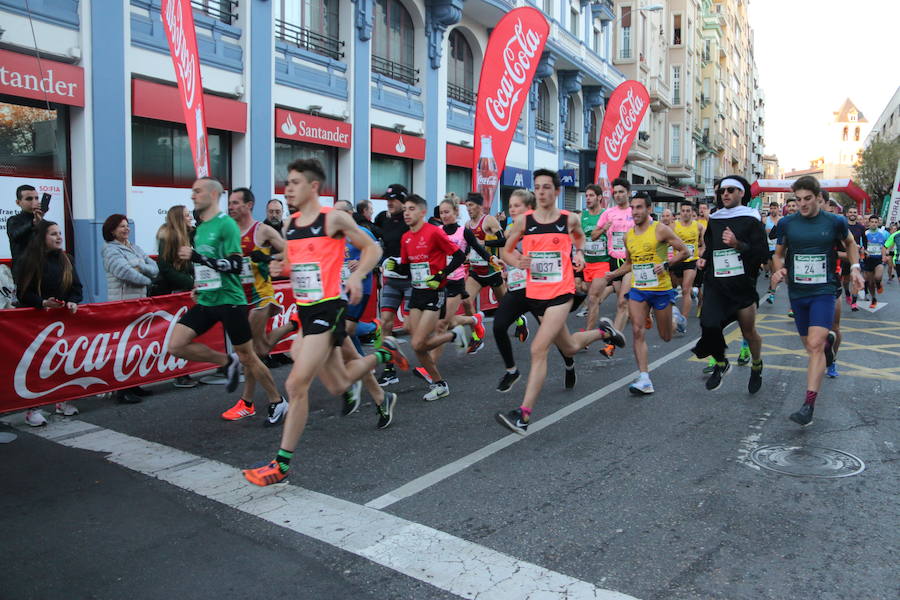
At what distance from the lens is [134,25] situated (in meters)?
11.6

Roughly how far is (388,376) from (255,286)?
1.79m

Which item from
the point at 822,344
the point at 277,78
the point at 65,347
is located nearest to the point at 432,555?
the point at 822,344

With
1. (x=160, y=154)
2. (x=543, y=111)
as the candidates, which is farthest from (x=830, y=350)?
(x=543, y=111)

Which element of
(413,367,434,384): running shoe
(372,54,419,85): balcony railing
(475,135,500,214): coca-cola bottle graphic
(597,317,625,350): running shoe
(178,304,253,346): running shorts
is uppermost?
(372,54,419,85): balcony railing

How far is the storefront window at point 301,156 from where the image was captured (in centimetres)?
1498

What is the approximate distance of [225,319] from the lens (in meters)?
5.91

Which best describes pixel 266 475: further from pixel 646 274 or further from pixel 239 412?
pixel 646 274

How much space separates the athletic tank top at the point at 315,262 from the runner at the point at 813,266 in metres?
3.84

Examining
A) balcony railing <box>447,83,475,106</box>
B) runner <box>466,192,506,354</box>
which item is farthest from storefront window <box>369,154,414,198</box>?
runner <box>466,192,506,354</box>

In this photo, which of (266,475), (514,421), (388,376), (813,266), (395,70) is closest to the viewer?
(266,475)

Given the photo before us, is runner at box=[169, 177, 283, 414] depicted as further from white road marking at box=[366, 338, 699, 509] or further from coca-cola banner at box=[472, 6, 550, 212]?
coca-cola banner at box=[472, 6, 550, 212]

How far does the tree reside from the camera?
56.8 metres

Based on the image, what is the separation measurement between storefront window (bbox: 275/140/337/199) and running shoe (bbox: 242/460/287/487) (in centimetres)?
980

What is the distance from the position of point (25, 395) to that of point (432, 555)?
427 centimetres
